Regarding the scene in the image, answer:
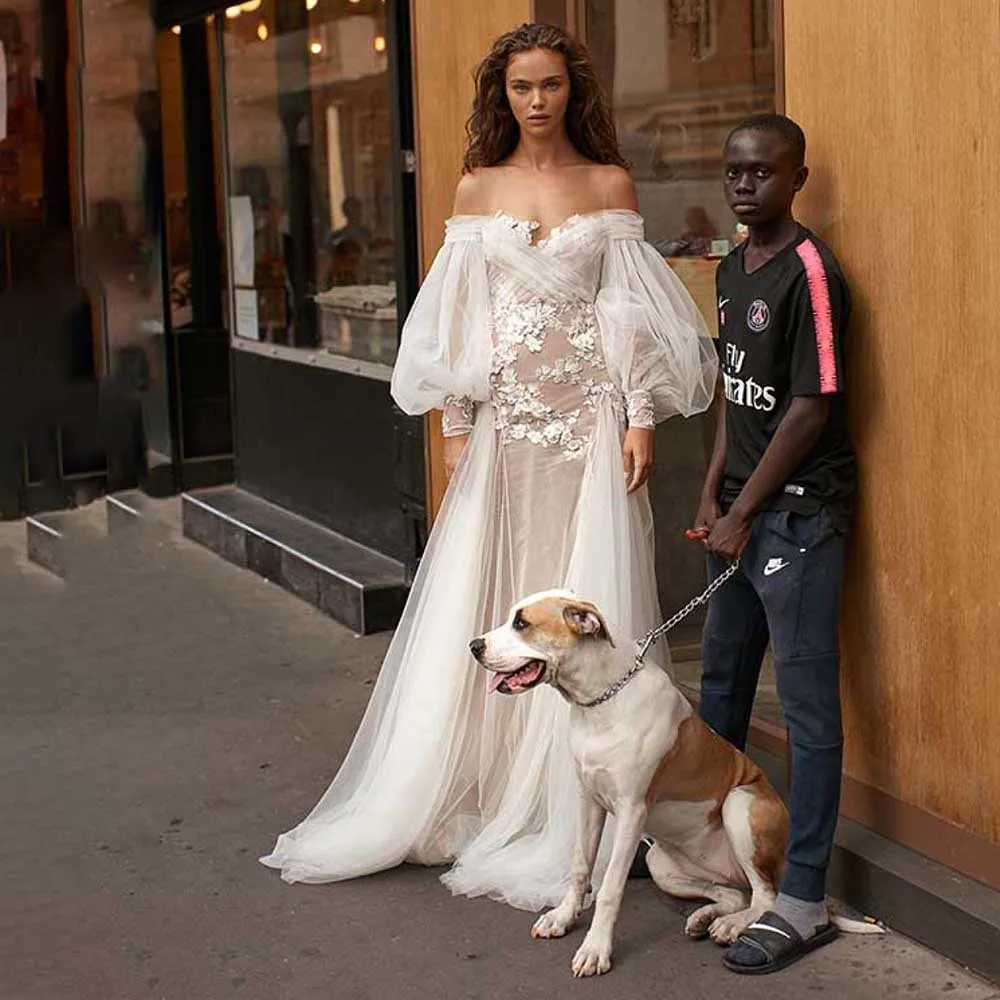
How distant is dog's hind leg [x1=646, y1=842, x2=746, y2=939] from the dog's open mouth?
0.66 meters

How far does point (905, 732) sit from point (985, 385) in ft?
2.98

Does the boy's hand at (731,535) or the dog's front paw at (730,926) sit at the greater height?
the boy's hand at (731,535)

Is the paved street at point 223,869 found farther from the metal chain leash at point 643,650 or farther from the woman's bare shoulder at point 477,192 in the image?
the woman's bare shoulder at point 477,192

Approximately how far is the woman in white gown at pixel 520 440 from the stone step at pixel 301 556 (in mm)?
2514

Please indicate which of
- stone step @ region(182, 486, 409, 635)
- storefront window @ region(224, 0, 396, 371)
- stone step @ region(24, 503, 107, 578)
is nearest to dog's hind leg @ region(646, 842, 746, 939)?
stone step @ region(182, 486, 409, 635)

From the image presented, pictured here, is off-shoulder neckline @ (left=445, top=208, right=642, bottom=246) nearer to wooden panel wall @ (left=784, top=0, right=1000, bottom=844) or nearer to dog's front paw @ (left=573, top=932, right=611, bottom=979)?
wooden panel wall @ (left=784, top=0, right=1000, bottom=844)

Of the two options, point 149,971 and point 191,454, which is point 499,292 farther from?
point 191,454

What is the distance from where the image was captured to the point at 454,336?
16.1 ft

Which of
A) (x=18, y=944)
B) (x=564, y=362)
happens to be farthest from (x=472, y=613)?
(x=18, y=944)

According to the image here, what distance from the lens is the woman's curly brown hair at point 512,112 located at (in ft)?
15.8

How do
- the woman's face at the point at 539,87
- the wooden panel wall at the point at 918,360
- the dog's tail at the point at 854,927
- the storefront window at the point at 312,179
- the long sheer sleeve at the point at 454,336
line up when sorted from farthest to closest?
the storefront window at the point at 312,179 → the long sheer sleeve at the point at 454,336 → the woman's face at the point at 539,87 → the dog's tail at the point at 854,927 → the wooden panel wall at the point at 918,360

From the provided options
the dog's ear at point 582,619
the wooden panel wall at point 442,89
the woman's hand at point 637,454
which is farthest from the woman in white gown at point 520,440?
the wooden panel wall at point 442,89

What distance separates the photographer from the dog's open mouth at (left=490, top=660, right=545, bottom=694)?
13.5 ft

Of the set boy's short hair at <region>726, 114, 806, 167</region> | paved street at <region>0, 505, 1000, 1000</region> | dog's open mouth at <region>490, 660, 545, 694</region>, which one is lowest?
paved street at <region>0, 505, 1000, 1000</region>
